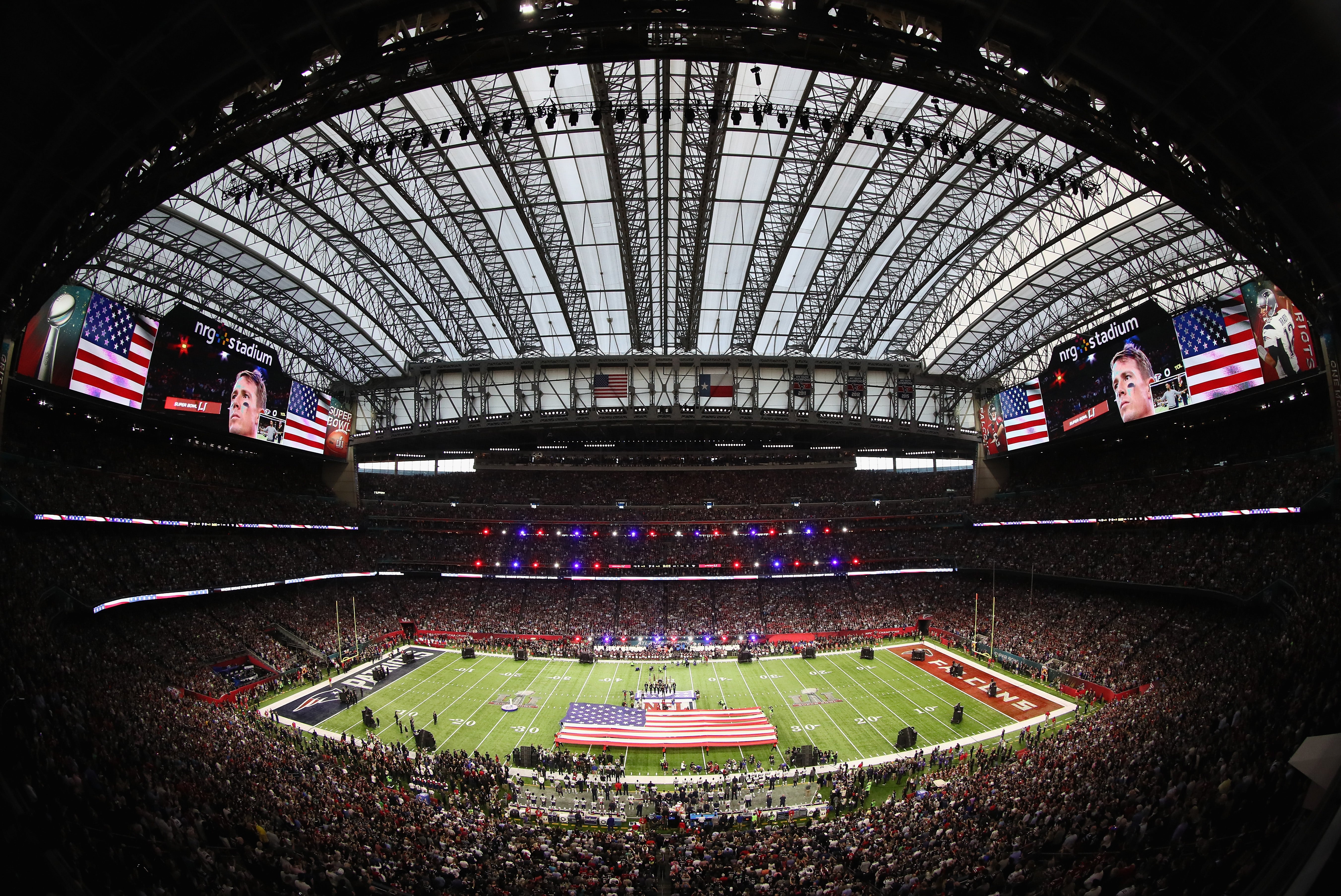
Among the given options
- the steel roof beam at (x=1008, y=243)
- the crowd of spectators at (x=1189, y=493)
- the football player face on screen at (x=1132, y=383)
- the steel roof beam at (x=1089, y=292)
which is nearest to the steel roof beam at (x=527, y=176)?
the steel roof beam at (x=1008, y=243)

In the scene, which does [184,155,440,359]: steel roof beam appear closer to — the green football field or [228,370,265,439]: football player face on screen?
[228,370,265,439]: football player face on screen

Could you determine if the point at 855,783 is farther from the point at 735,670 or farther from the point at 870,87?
the point at 870,87

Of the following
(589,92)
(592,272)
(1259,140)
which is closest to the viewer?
(1259,140)

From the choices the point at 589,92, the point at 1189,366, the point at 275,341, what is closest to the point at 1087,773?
the point at 1189,366

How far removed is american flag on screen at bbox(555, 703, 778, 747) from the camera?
26594 millimetres

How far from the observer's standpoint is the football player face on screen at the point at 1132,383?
1310 inches

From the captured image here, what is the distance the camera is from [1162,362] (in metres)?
32.2

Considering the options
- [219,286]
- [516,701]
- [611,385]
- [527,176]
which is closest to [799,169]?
[527,176]

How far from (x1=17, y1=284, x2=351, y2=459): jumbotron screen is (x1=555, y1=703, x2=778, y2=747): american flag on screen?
27991 millimetres

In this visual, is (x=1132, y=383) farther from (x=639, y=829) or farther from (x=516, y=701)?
(x=516, y=701)

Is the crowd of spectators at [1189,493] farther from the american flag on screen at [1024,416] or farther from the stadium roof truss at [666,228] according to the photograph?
the stadium roof truss at [666,228]

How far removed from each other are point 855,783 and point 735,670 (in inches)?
669

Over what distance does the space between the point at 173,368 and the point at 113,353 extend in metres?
3.60

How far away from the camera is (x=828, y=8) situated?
11945 millimetres
